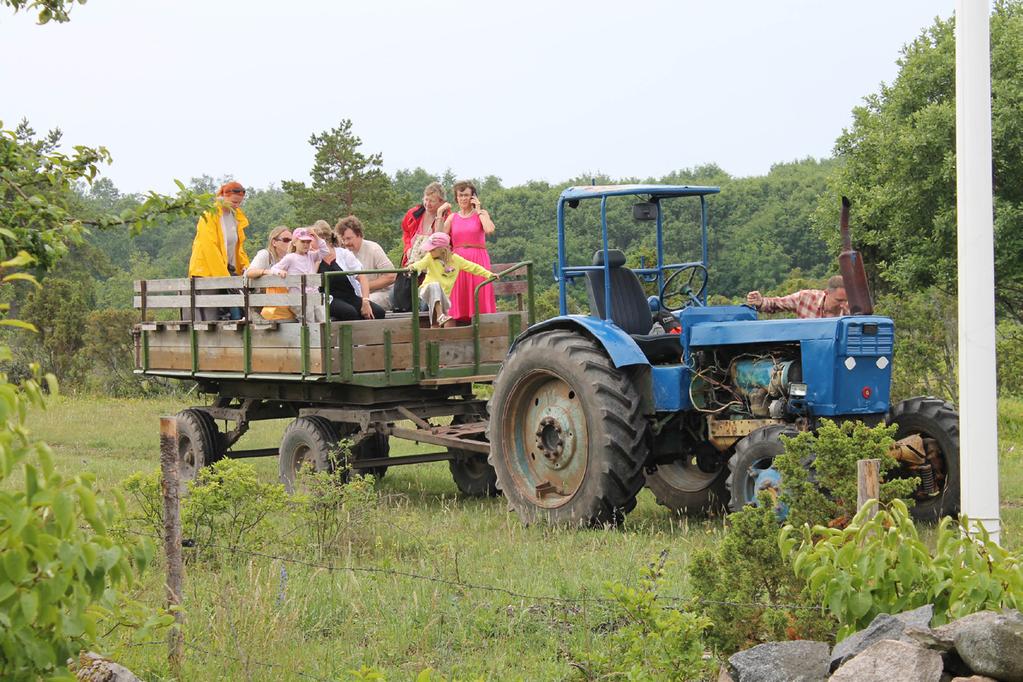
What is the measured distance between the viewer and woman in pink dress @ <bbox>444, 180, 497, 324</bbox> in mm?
12047

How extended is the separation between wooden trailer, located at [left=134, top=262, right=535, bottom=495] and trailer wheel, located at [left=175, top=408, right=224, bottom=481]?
0.04 feet

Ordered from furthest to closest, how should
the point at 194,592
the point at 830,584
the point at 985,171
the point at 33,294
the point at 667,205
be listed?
the point at 33,294 → the point at 667,205 → the point at 194,592 → the point at 985,171 → the point at 830,584

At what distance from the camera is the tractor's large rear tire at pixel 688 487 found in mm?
10477

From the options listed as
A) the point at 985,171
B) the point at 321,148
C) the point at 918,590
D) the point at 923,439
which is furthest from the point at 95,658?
the point at 321,148

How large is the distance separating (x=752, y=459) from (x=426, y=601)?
2.70 metres

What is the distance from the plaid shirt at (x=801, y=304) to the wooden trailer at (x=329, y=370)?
228 cm

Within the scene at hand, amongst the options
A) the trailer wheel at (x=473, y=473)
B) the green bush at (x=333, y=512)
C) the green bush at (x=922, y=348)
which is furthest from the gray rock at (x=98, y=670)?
the green bush at (x=922, y=348)

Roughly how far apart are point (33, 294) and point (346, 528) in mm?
21455

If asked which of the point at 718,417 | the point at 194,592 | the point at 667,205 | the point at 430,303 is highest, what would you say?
the point at 667,205

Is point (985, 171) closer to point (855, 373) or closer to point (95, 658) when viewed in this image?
point (855, 373)

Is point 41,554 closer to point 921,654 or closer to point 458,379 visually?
point 921,654

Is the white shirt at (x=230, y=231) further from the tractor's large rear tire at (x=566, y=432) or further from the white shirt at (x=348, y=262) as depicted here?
the tractor's large rear tire at (x=566, y=432)

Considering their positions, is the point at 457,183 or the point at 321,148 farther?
the point at 321,148

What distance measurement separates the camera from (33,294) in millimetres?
28109
